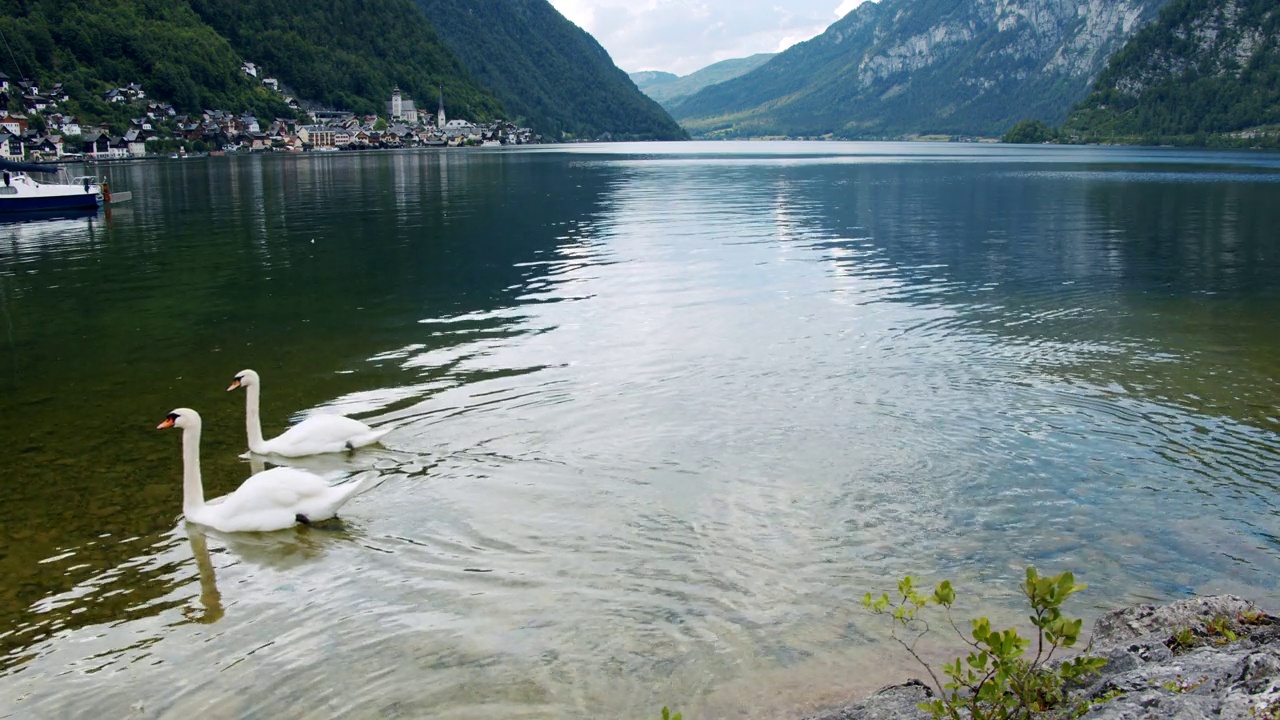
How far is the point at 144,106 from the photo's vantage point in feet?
527

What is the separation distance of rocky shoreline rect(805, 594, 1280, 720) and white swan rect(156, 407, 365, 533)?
6595 mm

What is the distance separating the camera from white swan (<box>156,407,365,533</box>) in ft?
34.6

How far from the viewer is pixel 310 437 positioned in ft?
41.8

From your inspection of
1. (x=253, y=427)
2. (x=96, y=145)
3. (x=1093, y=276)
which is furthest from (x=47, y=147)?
(x=253, y=427)

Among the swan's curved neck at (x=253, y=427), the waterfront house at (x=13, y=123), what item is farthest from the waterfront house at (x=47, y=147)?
the swan's curved neck at (x=253, y=427)

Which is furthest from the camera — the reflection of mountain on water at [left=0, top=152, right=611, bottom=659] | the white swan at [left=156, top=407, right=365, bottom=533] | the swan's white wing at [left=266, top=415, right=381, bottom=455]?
the swan's white wing at [left=266, top=415, right=381, bottom=455]

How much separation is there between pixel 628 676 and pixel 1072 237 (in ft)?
125

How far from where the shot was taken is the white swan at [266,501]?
10547 millimetres

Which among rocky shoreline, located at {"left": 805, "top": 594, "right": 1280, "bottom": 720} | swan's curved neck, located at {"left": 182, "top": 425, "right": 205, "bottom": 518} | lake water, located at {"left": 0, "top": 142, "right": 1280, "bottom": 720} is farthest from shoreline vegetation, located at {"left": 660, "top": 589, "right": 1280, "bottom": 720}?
swan's curved neck, located at {"left": 182, "top": 425, "right": 205, "bottom": 518}

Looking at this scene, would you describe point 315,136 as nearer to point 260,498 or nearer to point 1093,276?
point 1093,276

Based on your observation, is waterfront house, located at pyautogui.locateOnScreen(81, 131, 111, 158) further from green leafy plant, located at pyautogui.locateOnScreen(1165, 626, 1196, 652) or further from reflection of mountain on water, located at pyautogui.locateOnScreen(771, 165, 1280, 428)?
green leafy plant, located at pyautogui.locateOnScreen(1165, 626, 1196, 652)

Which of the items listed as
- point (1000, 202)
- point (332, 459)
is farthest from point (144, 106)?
point (332, 459)

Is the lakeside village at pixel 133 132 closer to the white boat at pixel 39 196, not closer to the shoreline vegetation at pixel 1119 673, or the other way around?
the white boat at pixel 39 196

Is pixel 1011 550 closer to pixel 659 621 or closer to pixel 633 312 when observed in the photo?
pixel 659 621
